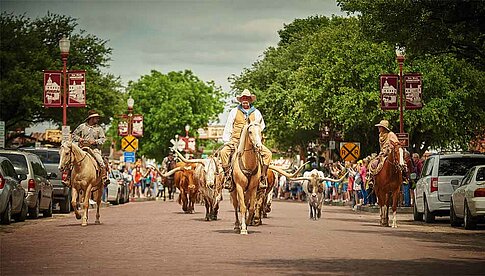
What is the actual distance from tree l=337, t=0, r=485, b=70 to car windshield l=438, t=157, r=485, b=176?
3.54 m

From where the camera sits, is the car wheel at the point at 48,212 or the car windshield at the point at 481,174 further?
the car wheel at the point at 48,212

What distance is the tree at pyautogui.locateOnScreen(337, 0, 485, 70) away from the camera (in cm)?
3078

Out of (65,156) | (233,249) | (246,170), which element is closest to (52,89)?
(65,156)

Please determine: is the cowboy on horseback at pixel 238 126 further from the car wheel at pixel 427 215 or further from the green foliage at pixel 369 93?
the green foliage at pixel 369 93

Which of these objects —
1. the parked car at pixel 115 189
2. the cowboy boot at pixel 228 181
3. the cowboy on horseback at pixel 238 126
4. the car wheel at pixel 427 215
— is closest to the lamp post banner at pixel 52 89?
the parked car at pixel 115 189

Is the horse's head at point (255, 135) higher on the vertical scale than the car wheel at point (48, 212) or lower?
higher

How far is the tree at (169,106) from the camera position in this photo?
129250 mm

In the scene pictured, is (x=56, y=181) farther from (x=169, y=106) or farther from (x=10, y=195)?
(x=169, y=106)

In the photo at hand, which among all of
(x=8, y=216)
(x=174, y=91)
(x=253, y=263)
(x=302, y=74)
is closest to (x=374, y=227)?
(x=8, y=216)

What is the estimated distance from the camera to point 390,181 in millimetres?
29266

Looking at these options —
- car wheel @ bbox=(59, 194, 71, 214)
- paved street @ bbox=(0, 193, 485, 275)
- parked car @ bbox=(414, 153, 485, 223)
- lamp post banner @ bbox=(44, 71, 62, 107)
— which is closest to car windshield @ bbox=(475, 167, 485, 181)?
paved street @ bbox=(0, 193, 485, 275)

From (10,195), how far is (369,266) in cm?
1369

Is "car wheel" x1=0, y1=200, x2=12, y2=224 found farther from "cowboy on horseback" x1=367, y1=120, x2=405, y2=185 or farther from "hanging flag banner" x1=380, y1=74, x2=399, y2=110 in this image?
"hanging flag banner" x1=380, y1=74, x2=399, y2=110

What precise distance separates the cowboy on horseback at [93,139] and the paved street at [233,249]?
1558 mm
